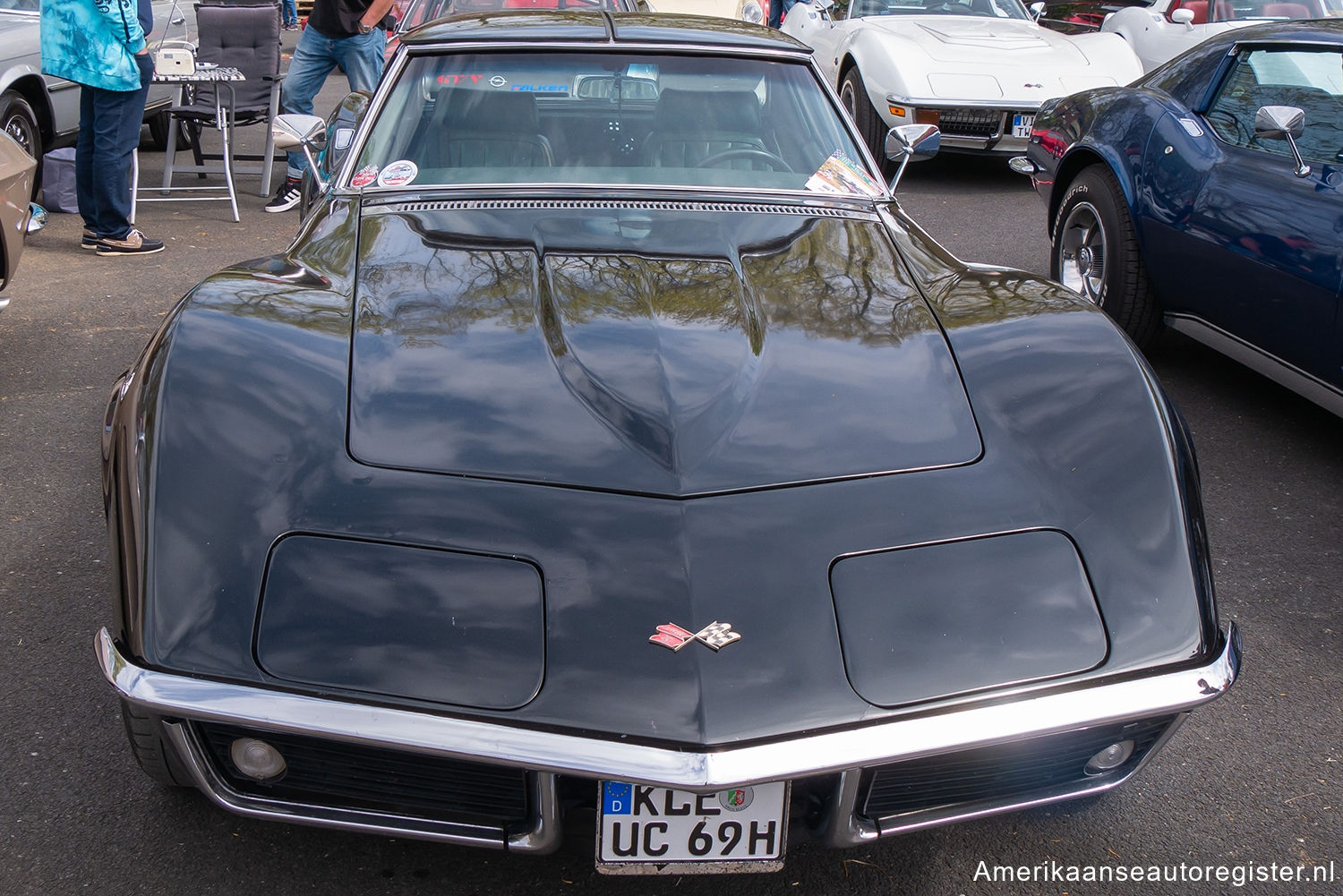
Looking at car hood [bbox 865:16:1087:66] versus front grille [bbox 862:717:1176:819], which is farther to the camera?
car hood [bbox 865:16:1087:66]

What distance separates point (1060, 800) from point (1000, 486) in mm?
506

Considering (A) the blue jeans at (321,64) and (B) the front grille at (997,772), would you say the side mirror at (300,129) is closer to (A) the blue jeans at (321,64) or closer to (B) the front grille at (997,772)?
(B) the front grille at (997,772)

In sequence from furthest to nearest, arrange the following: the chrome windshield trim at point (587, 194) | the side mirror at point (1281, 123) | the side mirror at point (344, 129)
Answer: the side mirror at point (1281, 123), the side mirror at point (344, 129), the chrome windshield trim at point (587, 194)

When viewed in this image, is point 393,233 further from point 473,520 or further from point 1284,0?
point 1284,0

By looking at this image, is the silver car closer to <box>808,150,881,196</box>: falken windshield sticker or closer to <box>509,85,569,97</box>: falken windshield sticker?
<box>509,85,569,97</box>: falken windshield sticker

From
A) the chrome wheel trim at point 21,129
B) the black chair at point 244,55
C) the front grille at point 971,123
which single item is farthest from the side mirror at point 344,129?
the front grille at point 971,123

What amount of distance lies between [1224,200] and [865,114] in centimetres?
406

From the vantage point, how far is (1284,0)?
8180 millimetres

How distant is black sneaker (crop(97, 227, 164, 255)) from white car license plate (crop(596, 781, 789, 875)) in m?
5.19

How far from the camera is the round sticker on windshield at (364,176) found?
9.46ft

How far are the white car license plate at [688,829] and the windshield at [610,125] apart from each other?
1.74 meters

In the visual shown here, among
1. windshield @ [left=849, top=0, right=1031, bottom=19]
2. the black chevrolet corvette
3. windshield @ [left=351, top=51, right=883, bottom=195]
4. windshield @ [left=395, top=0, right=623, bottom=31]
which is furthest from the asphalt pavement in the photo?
windshield @ [left=849, top=0, right=1031, bottom=19]

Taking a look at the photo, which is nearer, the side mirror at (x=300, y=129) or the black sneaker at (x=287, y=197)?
the side mirror at (x=300, y=129)

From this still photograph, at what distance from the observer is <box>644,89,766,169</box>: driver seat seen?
3002mm
